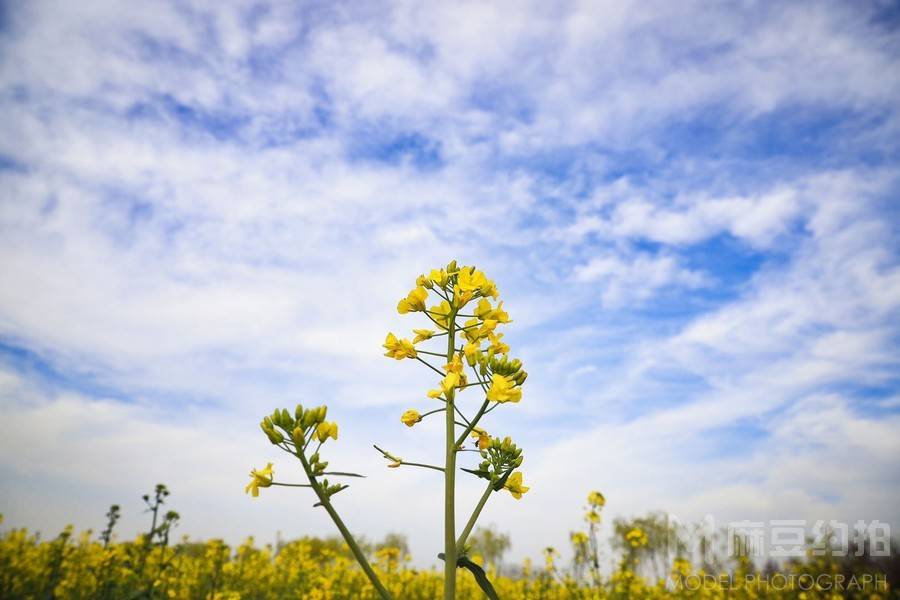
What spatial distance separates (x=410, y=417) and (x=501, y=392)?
0.34 meters

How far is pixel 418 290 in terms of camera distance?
6.49 ft

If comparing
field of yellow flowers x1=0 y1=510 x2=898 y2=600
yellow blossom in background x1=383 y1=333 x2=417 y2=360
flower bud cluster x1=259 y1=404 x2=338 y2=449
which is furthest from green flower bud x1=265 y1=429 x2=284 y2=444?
field of yellow flowers x1=0 y1=510 x2=898 y2=600

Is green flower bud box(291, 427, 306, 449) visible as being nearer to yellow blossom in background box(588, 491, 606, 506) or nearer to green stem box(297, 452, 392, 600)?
green stem box(297, 452, 392, 600)

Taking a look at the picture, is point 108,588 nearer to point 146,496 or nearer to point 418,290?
point 146,496

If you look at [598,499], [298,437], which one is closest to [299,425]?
[298,437]

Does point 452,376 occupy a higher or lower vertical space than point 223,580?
higher

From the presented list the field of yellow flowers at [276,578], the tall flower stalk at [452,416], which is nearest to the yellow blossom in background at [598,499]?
the field of yellow flowers at [276,578]

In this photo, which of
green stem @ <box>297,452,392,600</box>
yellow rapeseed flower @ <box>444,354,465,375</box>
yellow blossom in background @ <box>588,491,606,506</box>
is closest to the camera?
green stem @ <box>297,452,392,600</box>

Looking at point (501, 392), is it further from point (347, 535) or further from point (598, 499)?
point (598, 499)

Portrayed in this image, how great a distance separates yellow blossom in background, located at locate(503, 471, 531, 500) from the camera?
169cm

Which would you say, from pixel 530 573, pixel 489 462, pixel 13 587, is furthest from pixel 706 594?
pixel 13 587

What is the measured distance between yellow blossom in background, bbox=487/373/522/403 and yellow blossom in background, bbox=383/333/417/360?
1.24 feet

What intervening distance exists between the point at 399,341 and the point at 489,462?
53 centimetres

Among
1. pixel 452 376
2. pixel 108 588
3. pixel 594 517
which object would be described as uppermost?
Answer: pixel 452 376
